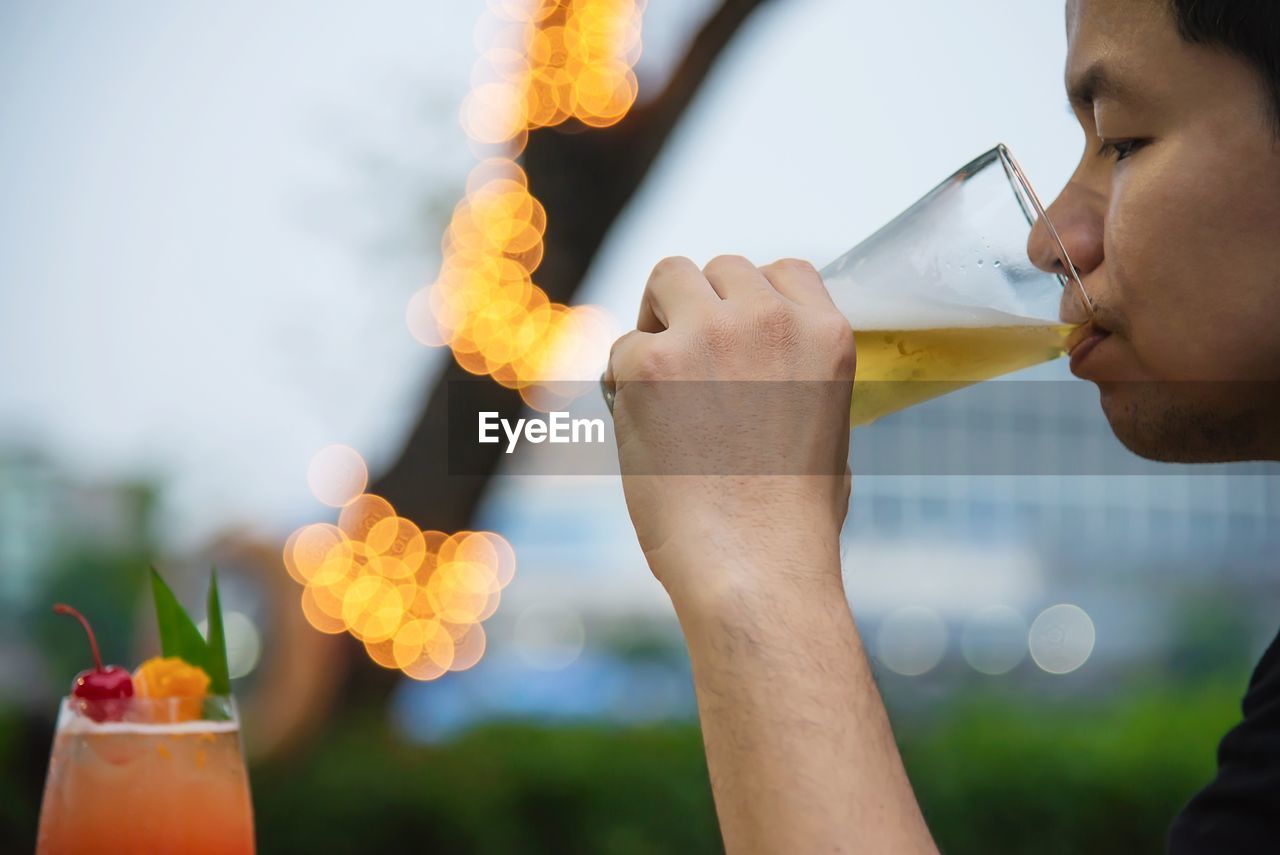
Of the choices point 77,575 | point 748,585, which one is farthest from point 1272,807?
point 77,575

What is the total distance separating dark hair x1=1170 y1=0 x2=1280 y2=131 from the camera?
1.00m

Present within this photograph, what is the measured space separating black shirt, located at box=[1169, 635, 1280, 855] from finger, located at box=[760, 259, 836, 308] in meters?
0.45

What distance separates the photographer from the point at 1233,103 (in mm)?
1020

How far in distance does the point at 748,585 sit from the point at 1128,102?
1.81 feet

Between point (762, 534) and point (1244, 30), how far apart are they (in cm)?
58

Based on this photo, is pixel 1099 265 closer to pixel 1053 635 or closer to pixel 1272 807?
pixel 1272 807

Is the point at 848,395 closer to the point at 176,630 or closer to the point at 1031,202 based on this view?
the point at 1031,202

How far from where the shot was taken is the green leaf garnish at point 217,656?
3.41 ft

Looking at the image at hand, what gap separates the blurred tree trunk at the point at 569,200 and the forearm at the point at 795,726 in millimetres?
2049

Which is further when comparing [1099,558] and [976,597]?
[1099,558]

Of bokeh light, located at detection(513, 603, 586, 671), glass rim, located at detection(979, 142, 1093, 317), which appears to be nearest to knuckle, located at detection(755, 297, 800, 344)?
glass rim, located at detection(979, 142, 1093, 317)

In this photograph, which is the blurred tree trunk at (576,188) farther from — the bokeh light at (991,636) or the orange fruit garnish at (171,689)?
the bokeh light at (991,636)

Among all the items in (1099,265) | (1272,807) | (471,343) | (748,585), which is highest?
(471,343)

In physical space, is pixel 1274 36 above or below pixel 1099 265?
above
